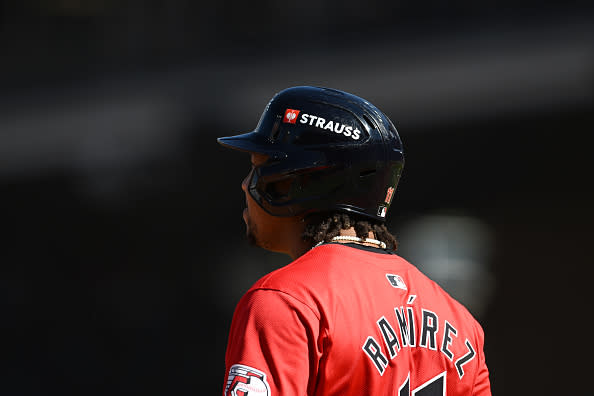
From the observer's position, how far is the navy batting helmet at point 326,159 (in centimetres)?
193

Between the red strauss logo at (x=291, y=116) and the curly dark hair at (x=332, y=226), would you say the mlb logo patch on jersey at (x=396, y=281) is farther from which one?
the red strauss logo at (x=291, y=116)

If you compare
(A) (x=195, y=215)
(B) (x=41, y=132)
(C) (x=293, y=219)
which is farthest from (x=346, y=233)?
(B) (x=41, y=132)

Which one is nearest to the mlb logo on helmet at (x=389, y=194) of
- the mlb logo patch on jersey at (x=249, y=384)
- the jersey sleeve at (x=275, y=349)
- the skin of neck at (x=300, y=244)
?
the skin of neck at (x=300, y=244)

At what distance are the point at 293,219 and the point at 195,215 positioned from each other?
299 inches

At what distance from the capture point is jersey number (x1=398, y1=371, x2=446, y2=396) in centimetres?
171

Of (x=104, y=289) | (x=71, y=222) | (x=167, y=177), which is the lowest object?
(x=104, y=289)

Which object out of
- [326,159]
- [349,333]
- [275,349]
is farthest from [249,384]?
[326,159]

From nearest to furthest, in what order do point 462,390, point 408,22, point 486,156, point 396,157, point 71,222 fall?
point 462,390, point 396,157, point 486,156, point 408,22, point 71,222

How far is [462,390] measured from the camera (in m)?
1.86

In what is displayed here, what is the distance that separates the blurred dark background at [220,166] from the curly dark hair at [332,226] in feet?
18.4

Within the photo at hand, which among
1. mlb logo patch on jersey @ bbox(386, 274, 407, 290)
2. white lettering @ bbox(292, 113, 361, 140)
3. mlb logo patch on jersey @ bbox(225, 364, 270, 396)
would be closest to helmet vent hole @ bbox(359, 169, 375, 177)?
white lettering @ bbox(292, 113, 361, 140)

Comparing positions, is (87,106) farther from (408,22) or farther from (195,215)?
(408,22)

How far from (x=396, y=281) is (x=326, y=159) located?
16.0 inches

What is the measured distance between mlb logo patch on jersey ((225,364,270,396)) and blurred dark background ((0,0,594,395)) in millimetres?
6040
